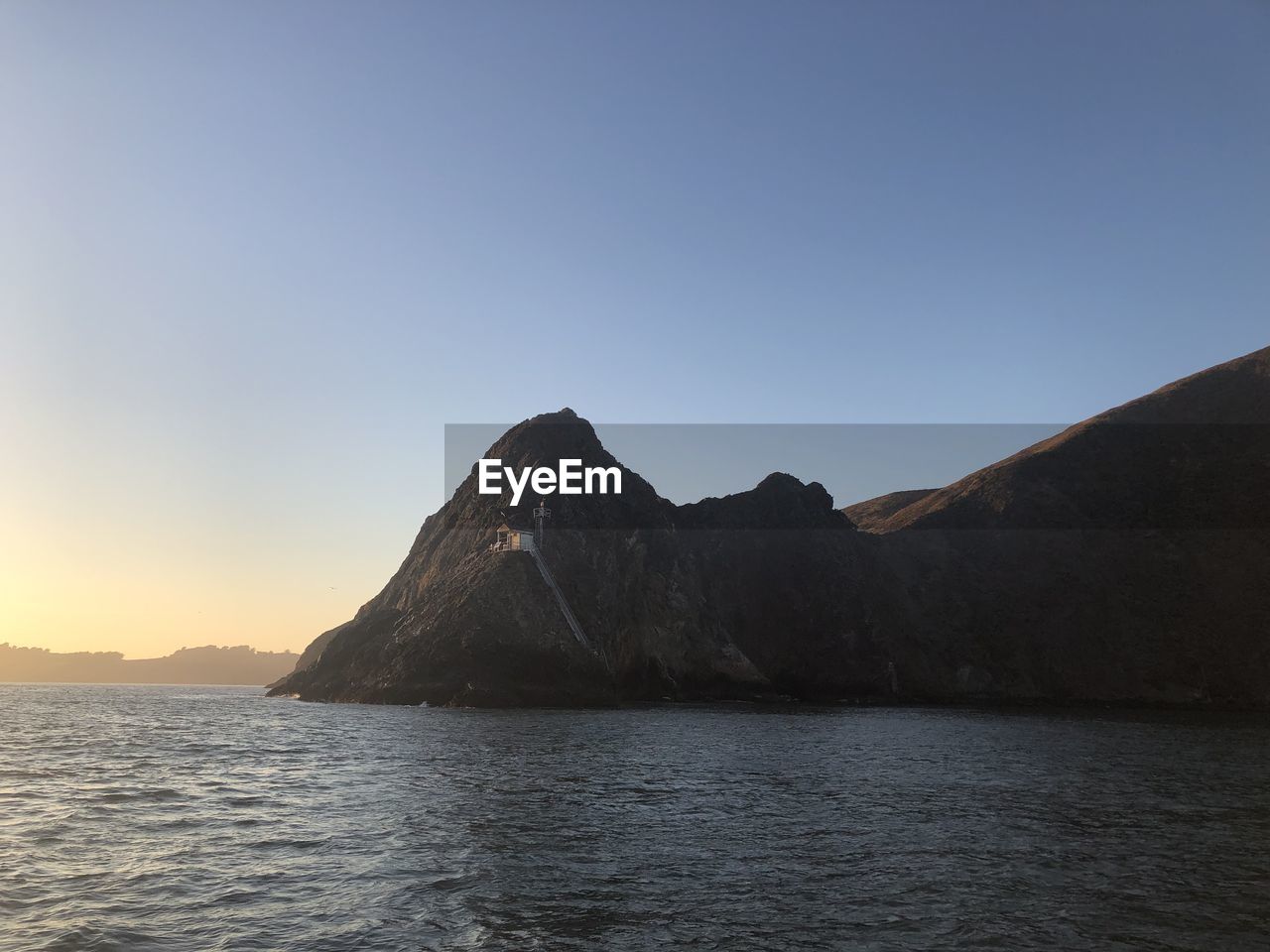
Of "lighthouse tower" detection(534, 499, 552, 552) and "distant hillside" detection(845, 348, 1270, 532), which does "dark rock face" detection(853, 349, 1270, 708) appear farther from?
"lighthouse tower" detection(534, 499, 552, 552)

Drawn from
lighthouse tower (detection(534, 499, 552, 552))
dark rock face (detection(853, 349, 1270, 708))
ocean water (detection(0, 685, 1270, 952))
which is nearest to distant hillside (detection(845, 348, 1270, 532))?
dark rock face (detection(853, 349, 1270, 708))

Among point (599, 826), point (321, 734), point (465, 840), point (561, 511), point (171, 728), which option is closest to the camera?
point (465, 840)

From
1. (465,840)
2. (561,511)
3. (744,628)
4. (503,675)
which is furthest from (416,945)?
(744,628)

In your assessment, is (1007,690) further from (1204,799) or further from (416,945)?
(416,945)

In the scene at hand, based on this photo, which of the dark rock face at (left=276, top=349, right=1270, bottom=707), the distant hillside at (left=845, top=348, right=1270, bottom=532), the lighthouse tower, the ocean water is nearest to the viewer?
the ocean water

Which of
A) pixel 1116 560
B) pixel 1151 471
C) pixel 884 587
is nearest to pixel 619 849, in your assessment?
pixel 884 587

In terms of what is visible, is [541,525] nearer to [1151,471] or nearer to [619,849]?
[619,849]

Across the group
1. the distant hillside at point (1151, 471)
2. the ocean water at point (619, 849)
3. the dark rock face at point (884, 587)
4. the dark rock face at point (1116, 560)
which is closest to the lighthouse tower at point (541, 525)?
the dark rock face at point (884, 587)
